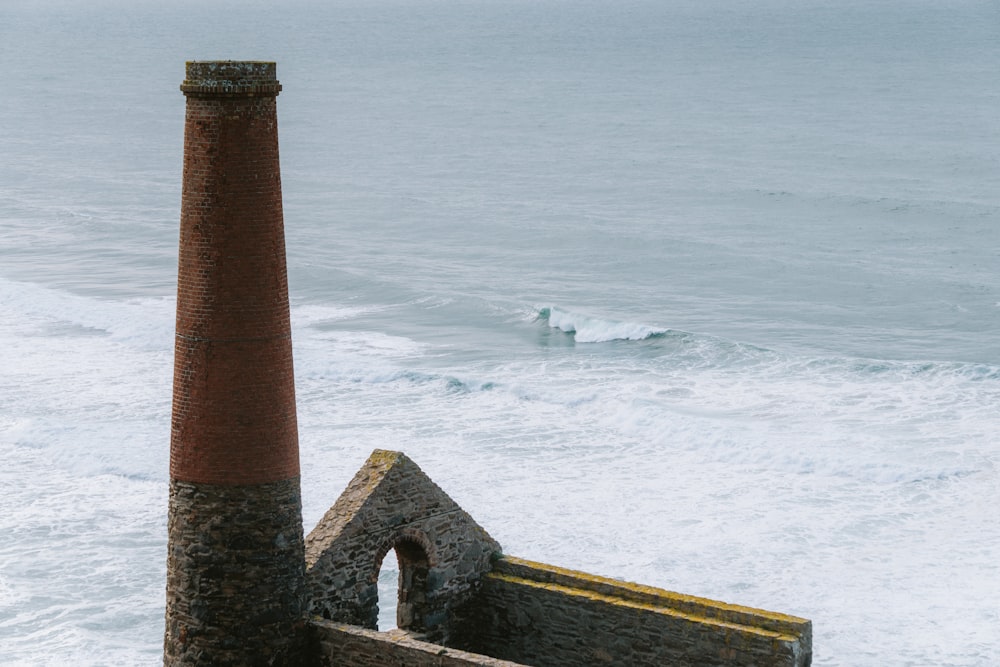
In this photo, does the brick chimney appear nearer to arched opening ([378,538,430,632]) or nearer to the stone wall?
the stone wall

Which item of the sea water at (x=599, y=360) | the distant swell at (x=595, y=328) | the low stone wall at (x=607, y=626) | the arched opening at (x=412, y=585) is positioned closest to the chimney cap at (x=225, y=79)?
the arched opening at (x=412, y=585)

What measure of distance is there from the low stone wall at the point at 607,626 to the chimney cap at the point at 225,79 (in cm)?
662

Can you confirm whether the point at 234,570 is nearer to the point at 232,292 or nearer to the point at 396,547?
the point at 396,547

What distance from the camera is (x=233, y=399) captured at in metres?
16.0

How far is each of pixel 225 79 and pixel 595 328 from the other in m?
35.5

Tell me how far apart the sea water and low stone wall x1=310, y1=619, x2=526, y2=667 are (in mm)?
8760

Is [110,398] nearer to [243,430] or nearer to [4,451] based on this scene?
[4,451]

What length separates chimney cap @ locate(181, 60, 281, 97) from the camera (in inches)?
614

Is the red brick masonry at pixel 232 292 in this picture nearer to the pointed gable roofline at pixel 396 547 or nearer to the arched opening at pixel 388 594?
the pointed gable roofline at pixel 396 547

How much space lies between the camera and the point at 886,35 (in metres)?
192

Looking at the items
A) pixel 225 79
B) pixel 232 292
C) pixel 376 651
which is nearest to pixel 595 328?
pixel 376 651

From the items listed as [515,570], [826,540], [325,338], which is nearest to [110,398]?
[325,338]

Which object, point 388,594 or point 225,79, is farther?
point 388,594

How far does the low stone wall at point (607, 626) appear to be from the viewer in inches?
635
